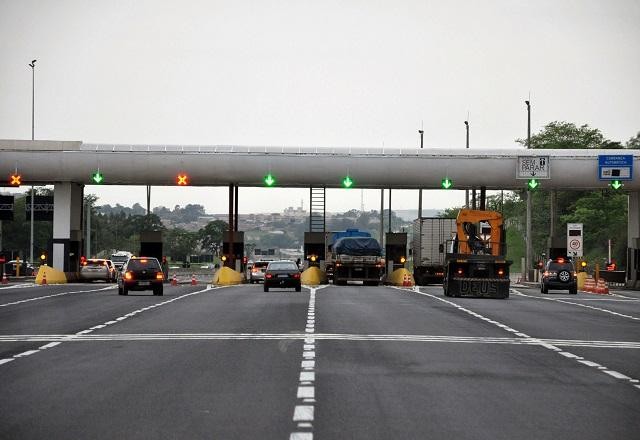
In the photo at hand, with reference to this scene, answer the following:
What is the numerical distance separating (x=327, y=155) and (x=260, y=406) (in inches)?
2010

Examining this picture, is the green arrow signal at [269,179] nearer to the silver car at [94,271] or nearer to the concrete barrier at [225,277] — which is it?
the concrete barrier at [225,277]

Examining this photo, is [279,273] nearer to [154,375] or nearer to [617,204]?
[154,375]

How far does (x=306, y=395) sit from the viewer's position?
1305 cm

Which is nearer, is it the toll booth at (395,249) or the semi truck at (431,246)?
the semi truck at (431,246)

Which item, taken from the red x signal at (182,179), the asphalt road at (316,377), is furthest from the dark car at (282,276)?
the asphalt road at (316,377)

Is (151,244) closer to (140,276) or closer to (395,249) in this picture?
(395,249)

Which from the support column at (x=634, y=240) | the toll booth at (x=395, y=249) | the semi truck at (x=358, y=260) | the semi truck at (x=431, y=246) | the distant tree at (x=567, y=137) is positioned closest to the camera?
the support column at (x=634, y=240)

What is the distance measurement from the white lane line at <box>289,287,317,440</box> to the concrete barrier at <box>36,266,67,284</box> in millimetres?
44033

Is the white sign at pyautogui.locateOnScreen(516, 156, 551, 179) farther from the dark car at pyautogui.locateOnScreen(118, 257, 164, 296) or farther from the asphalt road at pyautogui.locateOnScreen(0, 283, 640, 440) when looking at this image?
the asphalt road at pyautogui.locateOnScreen(0, 283, 640, 440)

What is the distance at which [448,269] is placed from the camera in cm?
4681

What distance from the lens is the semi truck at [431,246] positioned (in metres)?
71.2

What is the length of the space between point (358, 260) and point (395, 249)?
7010 mm

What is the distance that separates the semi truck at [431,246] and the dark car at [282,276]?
20996 millimetres

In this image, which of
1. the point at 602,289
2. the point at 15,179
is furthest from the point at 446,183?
the point at 15,179
